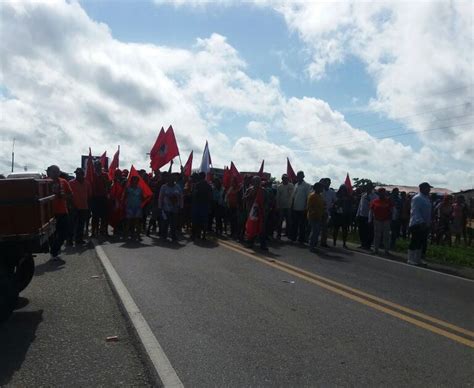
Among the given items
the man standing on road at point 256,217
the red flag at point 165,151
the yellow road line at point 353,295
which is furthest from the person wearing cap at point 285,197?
the yellow road line at point 353,295

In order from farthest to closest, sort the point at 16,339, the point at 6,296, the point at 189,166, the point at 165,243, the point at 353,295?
the point at 189,166 → the point at 165,243 → the point at 353,295 → the point at 6,296 → the point at 16,339

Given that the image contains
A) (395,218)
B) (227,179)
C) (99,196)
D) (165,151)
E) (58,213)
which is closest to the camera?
(58,213)

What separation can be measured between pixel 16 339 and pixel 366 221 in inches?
461

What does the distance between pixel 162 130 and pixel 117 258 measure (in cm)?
842

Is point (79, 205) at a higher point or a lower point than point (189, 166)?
lower

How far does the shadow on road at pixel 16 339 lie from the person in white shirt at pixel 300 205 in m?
→ 10.0

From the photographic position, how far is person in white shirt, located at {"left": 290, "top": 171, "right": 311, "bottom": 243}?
1585 cm

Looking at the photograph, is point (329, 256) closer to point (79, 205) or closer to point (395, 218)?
point (395, 218)

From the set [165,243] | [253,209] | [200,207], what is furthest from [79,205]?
[253,209]

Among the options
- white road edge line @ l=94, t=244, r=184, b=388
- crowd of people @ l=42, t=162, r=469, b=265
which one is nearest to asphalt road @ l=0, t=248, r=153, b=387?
white road edge line @ l=94, t=244, r=184, b=388

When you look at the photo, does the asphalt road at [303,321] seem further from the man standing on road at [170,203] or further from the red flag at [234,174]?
the red flag at [234,174]

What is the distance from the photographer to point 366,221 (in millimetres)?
15727

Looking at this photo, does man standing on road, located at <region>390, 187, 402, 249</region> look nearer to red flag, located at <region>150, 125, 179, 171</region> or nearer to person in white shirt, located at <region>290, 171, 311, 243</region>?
person in white shirt, located at <region>290, 171, 311, 243</region>

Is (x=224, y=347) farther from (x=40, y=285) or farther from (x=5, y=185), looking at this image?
(x=40, y=285)
